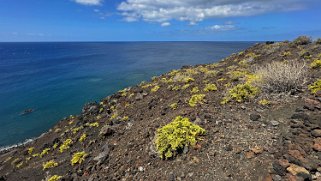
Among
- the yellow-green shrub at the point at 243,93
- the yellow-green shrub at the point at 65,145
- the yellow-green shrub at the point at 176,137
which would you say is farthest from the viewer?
the yellow-green shrub at the point at 65,145

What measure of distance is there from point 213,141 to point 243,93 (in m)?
3.62

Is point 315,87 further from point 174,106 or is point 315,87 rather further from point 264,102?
point 174,106

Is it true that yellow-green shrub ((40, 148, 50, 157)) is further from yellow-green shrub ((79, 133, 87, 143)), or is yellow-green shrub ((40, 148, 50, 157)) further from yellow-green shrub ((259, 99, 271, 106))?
yellow-green shrub ((259, 99, 271, 106))

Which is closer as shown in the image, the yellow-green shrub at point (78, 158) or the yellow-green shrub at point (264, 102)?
the yellow-green shrub at point (264, 102)

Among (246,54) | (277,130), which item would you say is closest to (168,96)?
(277,130)

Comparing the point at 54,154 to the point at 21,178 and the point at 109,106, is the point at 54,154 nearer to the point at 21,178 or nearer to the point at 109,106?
the point at 21,178

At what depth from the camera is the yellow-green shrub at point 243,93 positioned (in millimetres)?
10711

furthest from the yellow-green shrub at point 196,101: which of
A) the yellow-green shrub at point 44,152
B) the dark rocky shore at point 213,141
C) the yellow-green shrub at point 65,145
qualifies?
the yellow-green shrub at point 44,152

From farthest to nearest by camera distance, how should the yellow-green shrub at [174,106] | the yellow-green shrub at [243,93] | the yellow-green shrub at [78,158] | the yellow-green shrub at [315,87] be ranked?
1. the yellow-green shrub at [174,106]
2. the yellow-green shrub at [78,158]
3. the yellow-green shrub at [243,93]
4. the yellow-green shrub at [315,87]

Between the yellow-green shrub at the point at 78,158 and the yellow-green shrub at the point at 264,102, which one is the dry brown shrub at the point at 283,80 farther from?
the yellow-green shrub at the point at 78,158

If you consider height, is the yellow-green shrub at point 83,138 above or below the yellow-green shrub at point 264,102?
below

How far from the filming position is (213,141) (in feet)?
26.7

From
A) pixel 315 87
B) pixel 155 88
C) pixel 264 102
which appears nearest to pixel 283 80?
pixel 315 87

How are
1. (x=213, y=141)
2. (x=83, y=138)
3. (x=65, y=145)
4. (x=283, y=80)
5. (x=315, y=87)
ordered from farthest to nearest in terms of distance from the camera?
(x=65, y=145)
(x=83, y=138)
(x=283, y=80)
(x=315, y=87)
(x=213, y=141)
